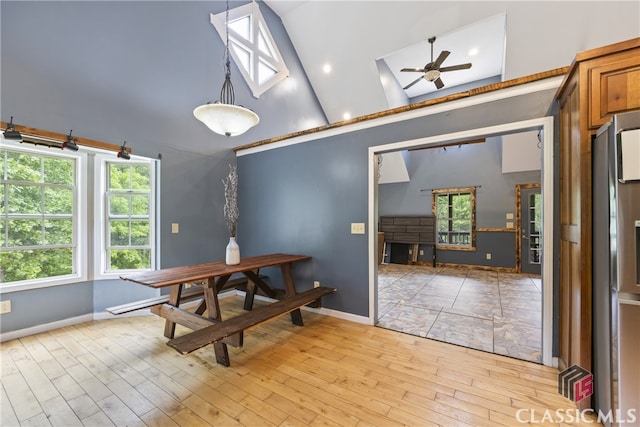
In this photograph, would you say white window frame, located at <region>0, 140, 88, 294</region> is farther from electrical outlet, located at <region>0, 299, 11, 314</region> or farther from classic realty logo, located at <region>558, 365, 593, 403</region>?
classic realty logo, located at <region>558, 365, 593, 403</region>

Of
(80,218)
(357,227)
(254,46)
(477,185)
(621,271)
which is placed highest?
(254,46)

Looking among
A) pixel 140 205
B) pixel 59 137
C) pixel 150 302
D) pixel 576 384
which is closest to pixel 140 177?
pixel 140 205

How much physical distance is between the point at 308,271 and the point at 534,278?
4.93 m

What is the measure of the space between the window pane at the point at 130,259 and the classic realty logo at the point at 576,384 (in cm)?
427

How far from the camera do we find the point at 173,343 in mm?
1739

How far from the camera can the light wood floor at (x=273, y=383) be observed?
1.55 metres

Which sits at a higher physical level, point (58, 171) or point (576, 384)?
point (58, 171)

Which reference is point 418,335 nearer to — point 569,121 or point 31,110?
→ point 569,121

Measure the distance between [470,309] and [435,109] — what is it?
8.55 feet

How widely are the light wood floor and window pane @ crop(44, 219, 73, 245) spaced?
965 mm

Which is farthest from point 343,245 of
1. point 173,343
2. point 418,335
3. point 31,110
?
point 31,110

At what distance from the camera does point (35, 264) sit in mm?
2730

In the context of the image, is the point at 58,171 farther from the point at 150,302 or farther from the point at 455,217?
the point at 455,217

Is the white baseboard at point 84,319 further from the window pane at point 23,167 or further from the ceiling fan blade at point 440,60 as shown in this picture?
the ceiling fan blade at point 440,60
